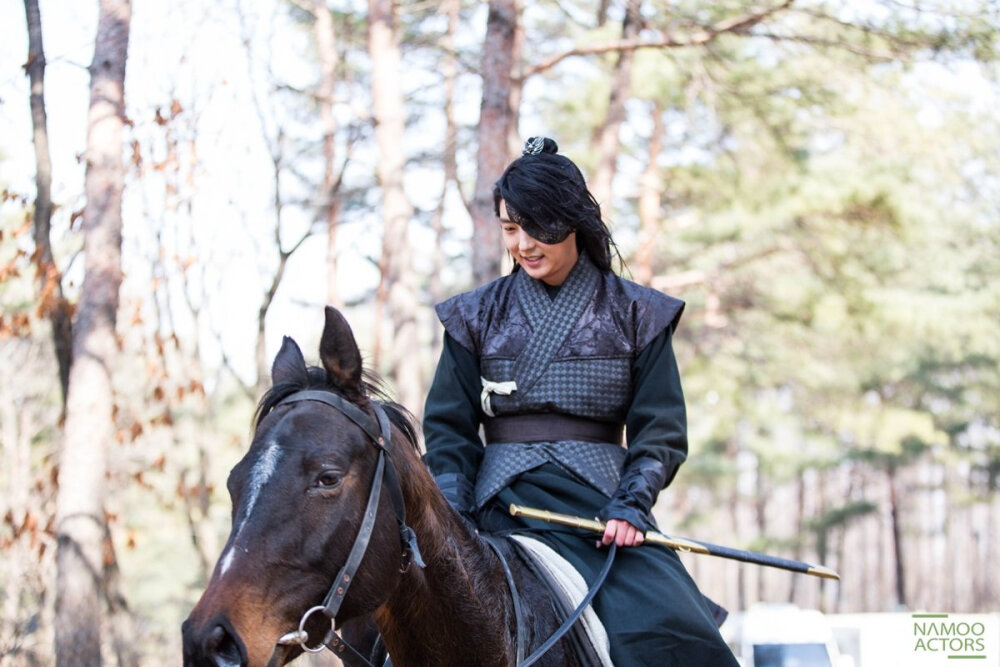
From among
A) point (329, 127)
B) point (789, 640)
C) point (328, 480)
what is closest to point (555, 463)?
point (328, 480)

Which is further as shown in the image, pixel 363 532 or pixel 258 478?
pixel 363 532

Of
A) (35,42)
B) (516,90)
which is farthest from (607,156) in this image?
(35,42)

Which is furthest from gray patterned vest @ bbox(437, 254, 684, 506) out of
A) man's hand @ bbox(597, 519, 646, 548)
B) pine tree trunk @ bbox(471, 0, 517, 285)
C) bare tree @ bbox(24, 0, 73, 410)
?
pine tree trunk @ bbox(471, 0, 517, 285)

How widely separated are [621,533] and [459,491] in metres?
0.54

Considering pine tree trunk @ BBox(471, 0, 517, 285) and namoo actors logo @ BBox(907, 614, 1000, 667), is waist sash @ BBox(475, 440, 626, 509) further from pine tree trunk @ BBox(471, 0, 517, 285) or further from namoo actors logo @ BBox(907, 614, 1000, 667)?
pine tree trunk @ BBox(471, 0, 517, 285)

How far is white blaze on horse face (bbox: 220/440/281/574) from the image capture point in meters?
2.41

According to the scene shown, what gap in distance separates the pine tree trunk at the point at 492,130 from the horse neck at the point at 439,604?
7.65 metres

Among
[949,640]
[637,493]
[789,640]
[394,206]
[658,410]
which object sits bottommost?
[789,640]

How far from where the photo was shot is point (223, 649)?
89.5 inches

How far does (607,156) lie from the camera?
49.6 ft

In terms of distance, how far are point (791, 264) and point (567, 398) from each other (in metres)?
16.4

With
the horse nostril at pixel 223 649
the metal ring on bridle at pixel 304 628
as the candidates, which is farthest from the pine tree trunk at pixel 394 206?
→ the horse nostril at pixel 223 649

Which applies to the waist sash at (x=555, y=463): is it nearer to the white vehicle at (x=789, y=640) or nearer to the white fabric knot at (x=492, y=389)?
the white fabric knot at (x=492, y=389)

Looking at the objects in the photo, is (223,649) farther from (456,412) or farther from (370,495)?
(456,412)
